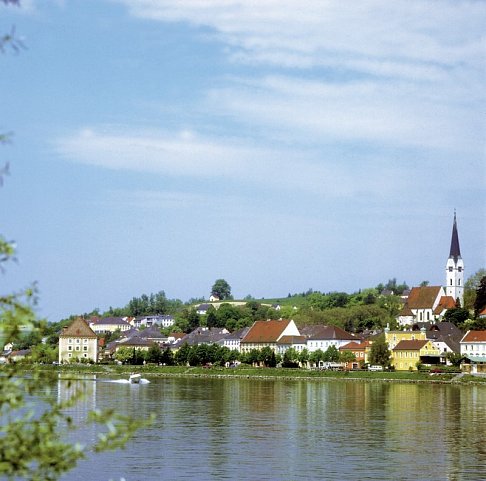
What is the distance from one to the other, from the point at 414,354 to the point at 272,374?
14.1m

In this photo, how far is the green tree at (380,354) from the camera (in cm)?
9125

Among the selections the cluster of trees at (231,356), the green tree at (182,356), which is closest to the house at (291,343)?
the cluster of trees at (231,356)

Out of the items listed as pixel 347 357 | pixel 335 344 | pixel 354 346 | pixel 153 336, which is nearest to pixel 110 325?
pixel 153 336

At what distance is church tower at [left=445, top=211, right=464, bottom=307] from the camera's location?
12794 centimetres

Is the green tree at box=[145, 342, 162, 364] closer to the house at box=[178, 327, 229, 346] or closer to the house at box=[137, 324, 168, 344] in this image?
the house at box=[178, 327, 229, 346]

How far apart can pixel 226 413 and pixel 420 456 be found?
1472 cm

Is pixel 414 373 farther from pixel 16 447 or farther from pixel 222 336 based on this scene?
pixel 16 447

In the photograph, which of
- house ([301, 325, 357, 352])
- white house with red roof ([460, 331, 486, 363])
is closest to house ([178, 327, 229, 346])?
house ([301, 325, 357, 352])

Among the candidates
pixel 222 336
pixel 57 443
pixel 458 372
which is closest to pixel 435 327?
pixel 458 372

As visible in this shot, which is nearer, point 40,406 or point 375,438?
point 375,438

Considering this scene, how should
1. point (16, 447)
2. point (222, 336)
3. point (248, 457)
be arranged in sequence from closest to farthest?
point (16, 447)
point (248, 457)
point (222, 336)

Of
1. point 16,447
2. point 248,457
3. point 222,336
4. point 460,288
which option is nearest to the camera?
point 16,447

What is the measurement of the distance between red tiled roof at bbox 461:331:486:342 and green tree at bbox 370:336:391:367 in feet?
23.6

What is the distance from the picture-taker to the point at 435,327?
3885 inches
